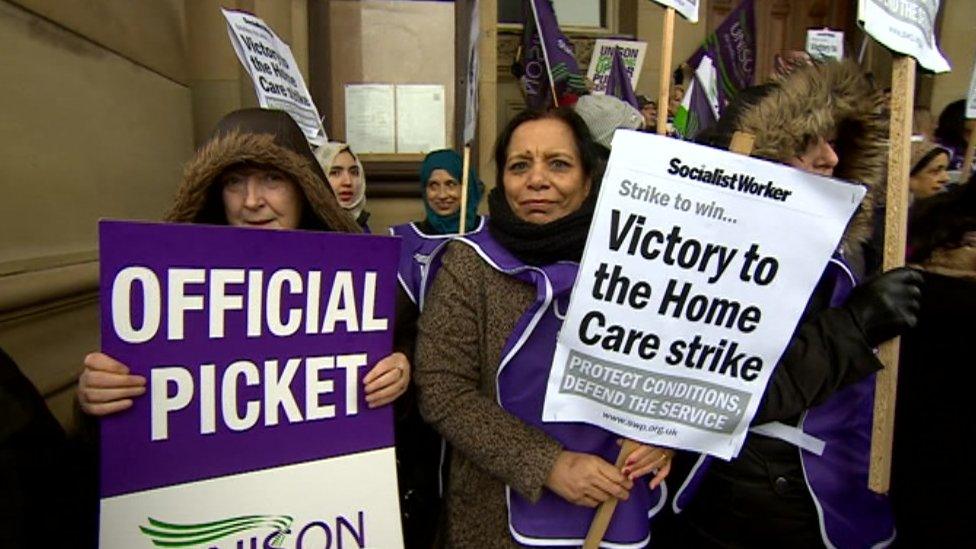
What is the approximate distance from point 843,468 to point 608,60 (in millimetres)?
4806

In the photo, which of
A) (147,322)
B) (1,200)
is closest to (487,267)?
(147,322)

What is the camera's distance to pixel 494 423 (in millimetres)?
1433

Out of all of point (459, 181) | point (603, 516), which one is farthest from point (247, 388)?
point (459, 181)

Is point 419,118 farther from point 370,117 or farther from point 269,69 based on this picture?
point 269,69

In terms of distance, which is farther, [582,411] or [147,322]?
[582,411]

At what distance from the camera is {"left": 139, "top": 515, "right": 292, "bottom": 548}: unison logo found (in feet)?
4.00

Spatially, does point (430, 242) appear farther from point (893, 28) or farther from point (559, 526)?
point (893, 28)

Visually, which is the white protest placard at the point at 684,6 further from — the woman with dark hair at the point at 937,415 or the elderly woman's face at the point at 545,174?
the woman with dark hair at the point at 937,415

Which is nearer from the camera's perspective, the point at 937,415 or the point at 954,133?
the point at 937,415

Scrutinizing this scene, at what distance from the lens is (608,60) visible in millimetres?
5789

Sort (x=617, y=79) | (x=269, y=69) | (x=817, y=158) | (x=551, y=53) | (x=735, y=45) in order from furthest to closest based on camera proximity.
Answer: (x=617, y=79), (x=735, y=45), (x=551, y=53), (x=269, y=69), (x=817, y=158)

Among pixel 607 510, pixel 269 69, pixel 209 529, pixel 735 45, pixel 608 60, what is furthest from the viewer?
pixel 608 60

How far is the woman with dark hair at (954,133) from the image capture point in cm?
436

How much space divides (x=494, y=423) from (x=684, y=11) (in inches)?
54.3
